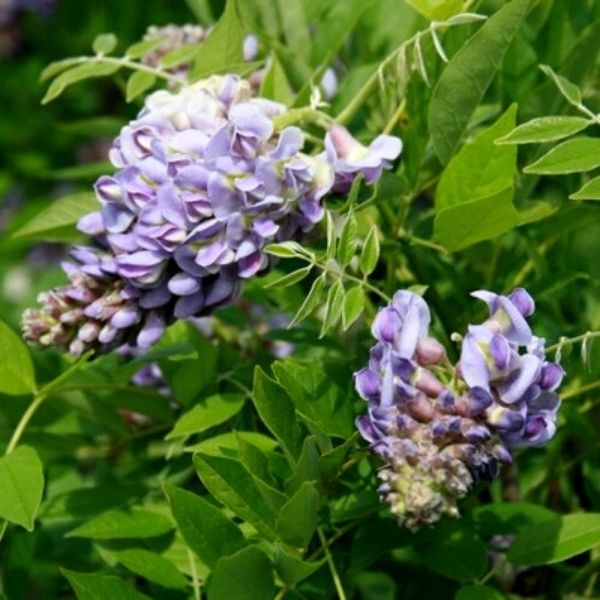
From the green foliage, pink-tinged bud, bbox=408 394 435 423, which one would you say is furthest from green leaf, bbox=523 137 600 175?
pink-tinged bud, bbox=408 394 435 423

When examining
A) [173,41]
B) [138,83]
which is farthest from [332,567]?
[173,41]

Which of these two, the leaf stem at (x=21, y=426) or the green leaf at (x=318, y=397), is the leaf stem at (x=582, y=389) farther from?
the leaf stem at (x=21, y=426)

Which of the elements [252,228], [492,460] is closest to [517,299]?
[492,460]

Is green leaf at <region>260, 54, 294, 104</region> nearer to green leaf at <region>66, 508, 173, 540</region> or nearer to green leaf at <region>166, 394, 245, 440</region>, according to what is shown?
green leaf at <region>166, 394, 245, 440</region>

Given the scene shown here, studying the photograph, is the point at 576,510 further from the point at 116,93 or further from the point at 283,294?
the point at 116,93

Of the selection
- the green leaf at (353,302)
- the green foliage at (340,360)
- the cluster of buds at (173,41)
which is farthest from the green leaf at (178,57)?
the green leaf at (353,302)

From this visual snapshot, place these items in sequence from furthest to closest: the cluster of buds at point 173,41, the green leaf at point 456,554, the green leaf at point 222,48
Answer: the cluster of buds at point 173,41 → the green leaf at point 222,48 → the green leaf at point 456,554
